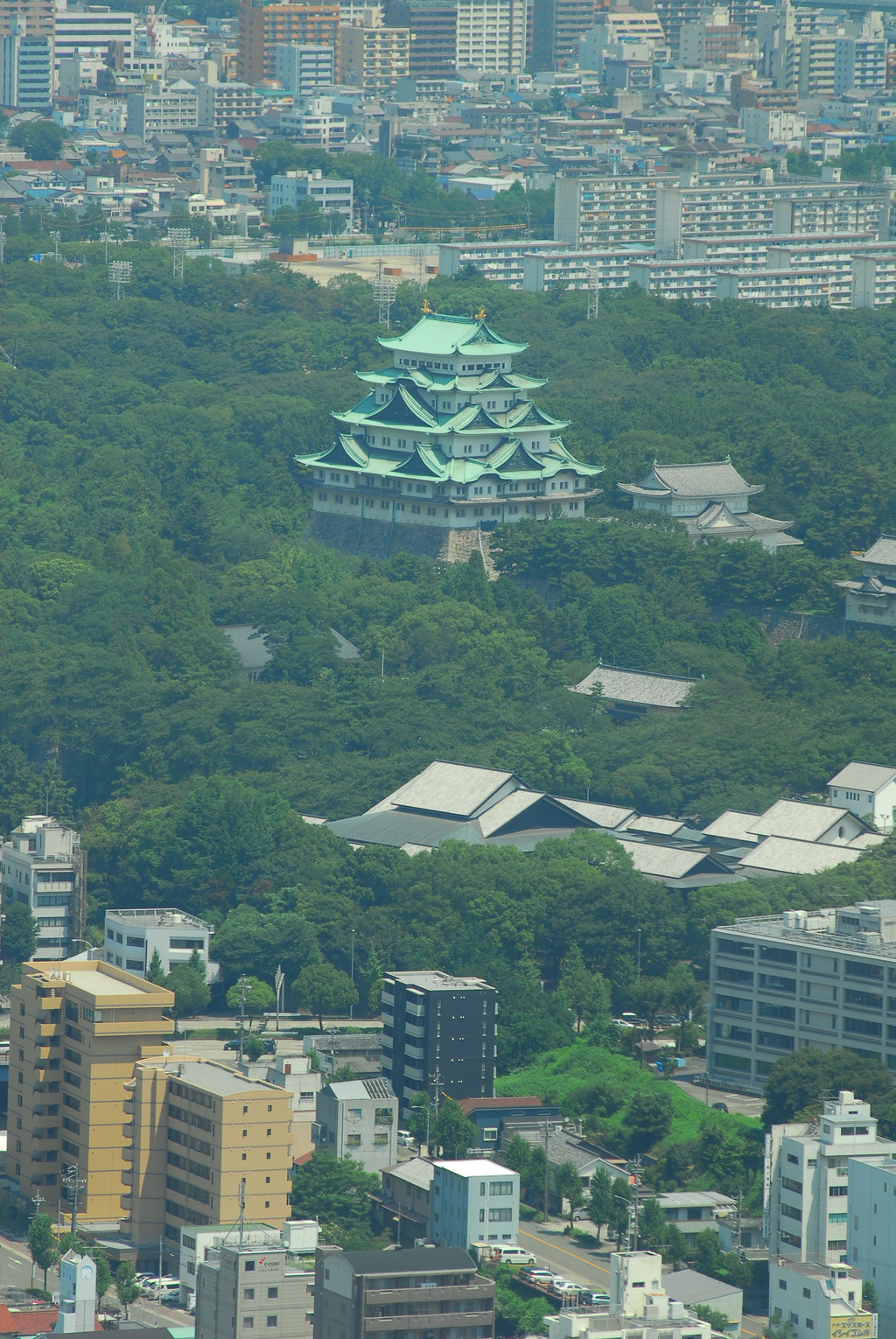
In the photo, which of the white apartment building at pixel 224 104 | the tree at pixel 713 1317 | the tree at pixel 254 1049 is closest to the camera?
the tree at pixel 713 1317

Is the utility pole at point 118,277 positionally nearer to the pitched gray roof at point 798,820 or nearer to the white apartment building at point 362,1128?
the pitched gray roof at point 798,820

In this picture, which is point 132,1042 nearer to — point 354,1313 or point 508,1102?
point 508,1102

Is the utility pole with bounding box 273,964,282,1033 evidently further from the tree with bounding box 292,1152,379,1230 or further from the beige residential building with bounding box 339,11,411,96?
the beige residential building with bounding box 339,11,411,96

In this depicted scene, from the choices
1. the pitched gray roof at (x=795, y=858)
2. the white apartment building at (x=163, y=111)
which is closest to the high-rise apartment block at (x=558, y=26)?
the white apartment building at (x=163, y=111)

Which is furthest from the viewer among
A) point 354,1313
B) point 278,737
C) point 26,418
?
point 26,418

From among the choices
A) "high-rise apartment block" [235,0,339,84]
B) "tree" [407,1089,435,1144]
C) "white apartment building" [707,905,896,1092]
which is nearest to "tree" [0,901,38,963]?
"tree" [407,1089,435,1144]

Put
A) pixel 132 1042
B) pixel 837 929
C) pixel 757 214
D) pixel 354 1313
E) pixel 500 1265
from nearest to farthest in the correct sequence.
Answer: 1. pixel 354 1313
2. pixel 500 1265
3. pixel 132 1042
4. pixel 837 929
5. pixel 757 214

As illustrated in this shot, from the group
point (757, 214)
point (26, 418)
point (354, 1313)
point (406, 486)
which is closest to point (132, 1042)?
point (354, 1313)
